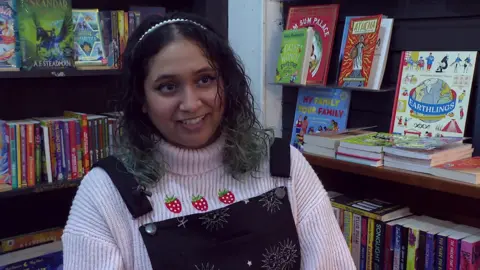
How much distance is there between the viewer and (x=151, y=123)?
4.04 feet

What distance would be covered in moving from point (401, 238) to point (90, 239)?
100cm

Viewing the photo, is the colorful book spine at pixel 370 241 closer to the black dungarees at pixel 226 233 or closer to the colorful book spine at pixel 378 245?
the colorful book spine at pixel 378 245

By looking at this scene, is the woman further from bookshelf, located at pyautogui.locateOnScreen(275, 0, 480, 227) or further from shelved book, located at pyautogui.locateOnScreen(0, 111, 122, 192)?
shelved book, located at pyautogui.locateOnScreen(0, 111, 122, 192)

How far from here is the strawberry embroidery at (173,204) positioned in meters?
1.13

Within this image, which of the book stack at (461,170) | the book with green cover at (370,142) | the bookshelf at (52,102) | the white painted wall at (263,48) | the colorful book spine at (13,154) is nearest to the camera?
the book stack at (461,170)

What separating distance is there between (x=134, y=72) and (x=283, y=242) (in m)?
0.51

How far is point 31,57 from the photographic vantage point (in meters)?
1.83

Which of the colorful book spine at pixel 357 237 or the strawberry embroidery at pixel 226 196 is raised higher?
the strawberry embroidery at pixel 226 196

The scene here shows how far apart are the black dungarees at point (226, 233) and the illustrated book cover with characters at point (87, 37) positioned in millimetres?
911

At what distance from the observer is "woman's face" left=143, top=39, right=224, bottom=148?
3.59 ft

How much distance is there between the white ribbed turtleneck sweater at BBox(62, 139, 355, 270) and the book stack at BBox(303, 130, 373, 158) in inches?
20.1

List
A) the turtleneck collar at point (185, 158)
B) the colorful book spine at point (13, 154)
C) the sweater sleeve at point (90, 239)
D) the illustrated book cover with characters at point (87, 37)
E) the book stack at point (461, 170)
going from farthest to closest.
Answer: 1. the illustrated book cover with characters at point (87, 37)
2. the colorful book spine at point (13, 154)
3. the book stack at point (461, 170)
4. the turtleneck collar at point (185, 158)
5. the sweater sleeve at point (90, 239)

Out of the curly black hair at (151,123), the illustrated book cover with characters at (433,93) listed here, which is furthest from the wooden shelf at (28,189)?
the illustrated book cover with characters at (433,93)

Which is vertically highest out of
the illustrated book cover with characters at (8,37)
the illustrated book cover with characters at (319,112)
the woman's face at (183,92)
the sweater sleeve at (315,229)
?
the illustrated book cover with characters at (8,37)
